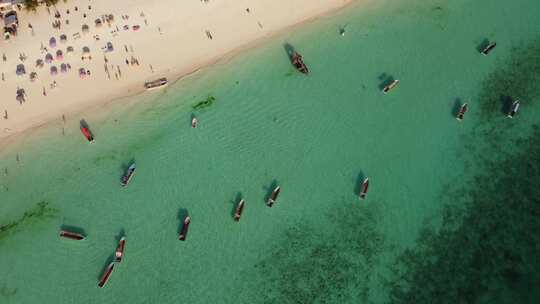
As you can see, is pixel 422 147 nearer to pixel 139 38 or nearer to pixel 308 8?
pixel 308 8

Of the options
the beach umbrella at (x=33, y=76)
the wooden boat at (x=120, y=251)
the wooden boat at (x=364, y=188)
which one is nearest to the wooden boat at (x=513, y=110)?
the wooden boat at (x=364, y=188)

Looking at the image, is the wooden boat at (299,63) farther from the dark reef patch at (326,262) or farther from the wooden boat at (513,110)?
the wooden boat at (513,110)

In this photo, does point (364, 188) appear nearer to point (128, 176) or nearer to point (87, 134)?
point (128, 176)

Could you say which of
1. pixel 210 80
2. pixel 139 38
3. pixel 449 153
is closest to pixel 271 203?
pixel 210 80

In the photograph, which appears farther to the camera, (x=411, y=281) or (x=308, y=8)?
(x=308, y=8)

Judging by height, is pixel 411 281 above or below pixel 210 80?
below

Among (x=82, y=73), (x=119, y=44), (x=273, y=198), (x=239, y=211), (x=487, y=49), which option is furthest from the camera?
(x=487, y=49)

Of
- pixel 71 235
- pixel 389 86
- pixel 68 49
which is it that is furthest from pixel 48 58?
pixel 389 86
